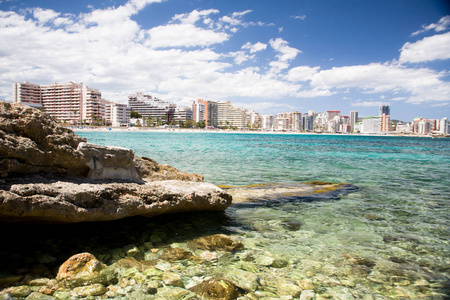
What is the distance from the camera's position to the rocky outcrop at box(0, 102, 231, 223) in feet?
12.8

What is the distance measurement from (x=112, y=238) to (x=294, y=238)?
3.43m

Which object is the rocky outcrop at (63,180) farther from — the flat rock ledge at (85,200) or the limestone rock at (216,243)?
the limestone rock at (216,243)

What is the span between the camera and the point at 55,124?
15.8 ft

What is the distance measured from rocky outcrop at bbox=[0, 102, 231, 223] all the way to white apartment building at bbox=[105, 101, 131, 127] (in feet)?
640

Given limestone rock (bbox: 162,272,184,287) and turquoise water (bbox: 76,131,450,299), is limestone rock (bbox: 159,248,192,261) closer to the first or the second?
limestone rock (bbox: 162,272,184,287)

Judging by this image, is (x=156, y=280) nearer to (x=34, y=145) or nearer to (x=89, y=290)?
(x=89, y=290)

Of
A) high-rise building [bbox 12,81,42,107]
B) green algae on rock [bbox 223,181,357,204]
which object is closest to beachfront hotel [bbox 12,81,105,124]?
high-rise building [bbox 12,81,42,107]

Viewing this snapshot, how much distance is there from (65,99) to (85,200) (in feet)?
705

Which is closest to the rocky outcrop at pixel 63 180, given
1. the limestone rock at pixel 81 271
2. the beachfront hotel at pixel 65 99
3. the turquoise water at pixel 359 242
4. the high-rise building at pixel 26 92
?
the limestone rock at pixel 81 271

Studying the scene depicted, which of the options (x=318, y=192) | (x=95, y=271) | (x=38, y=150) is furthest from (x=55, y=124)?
(x=318, y=192)

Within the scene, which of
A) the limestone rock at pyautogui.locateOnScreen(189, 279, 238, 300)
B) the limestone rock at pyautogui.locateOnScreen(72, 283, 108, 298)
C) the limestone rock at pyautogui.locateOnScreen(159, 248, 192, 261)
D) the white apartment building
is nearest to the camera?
the limestone rock at pyautogui.locateOnScreen(72, 283, 108, 298)

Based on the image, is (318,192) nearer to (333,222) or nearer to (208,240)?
(333,222)

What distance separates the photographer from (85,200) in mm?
4328

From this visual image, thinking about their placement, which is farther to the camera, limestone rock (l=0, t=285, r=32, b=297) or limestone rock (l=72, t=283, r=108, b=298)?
limestone rock (l=72, t=283, r=108, b=298)
